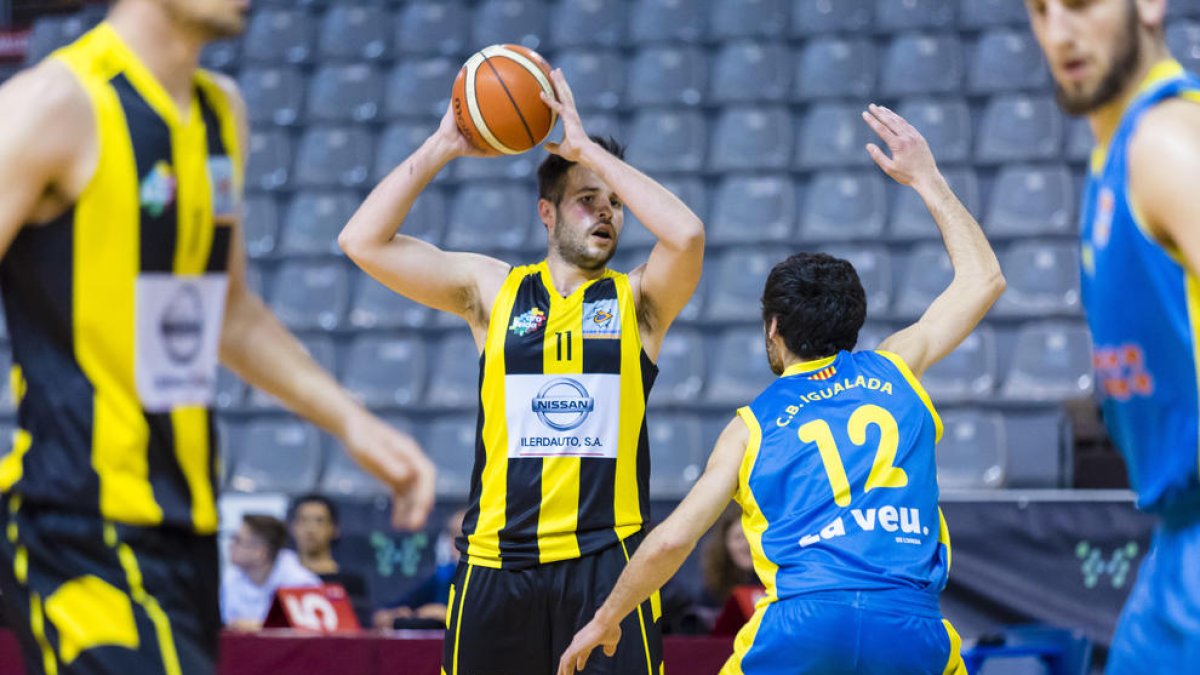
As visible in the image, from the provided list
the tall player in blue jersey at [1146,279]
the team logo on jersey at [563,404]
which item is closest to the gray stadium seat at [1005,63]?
the team logo on jersey at [563,404]

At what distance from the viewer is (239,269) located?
297 centimetres

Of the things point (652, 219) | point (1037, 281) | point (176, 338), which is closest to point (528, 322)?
point (652, 219)

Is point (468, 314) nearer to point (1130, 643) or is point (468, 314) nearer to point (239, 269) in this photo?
point (239, 269)

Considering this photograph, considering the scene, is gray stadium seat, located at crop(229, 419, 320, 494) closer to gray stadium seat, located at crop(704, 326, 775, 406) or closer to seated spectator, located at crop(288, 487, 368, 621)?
seated spectator, located at crop(288, 487, 368, 621)

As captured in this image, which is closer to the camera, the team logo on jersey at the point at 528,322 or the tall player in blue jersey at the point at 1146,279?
the tall player in blue jersey at the point at 1146,279

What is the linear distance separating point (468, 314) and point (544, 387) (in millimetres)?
462

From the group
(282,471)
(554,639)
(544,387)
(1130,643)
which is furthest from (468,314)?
(282,471)

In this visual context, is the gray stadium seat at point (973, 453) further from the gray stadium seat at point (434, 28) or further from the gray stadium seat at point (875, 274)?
the gray stadium seat at point (434, 28)

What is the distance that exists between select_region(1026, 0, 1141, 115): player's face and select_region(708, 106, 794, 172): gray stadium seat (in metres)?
8.88

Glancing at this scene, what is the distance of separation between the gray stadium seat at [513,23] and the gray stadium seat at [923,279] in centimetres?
387

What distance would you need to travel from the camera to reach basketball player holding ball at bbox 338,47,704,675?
4.79 metres

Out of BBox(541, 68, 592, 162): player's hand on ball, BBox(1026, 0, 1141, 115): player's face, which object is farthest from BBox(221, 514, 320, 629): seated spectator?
BBox(1026, 0, 1141, 115): player's face

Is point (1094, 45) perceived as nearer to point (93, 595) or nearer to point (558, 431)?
point (93, 595)

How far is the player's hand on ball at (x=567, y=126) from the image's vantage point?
16.1 ft
